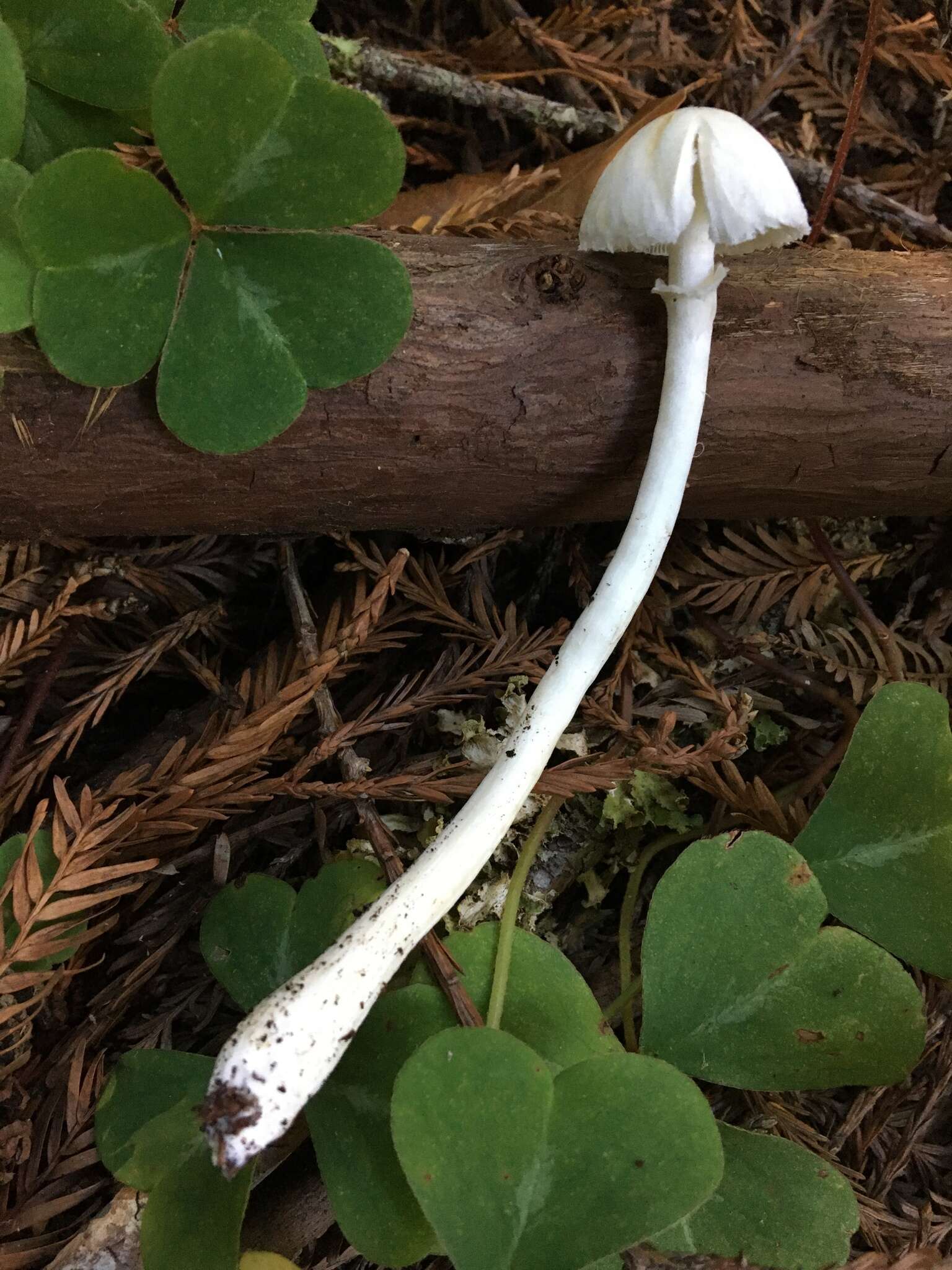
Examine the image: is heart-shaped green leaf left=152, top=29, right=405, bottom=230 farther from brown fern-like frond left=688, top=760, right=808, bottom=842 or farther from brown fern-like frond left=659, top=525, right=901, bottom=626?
brown fern-like frond left=688, top=760, right=808, bottom=842

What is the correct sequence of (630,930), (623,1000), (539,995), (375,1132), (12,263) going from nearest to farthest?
(12,263)
(375,1132)
(539,995)
(623,1000)
(630,930)

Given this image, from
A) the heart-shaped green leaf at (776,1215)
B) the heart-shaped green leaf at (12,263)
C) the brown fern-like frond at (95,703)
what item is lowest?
the heart-shaped green leaf at (776,1215)

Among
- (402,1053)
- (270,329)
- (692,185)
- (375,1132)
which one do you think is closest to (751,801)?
(402,1053)

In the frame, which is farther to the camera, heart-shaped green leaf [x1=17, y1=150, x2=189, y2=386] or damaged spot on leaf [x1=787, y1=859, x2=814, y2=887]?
damaged spot on leaf [x1=787, y1=859, x2=814, y2=887]

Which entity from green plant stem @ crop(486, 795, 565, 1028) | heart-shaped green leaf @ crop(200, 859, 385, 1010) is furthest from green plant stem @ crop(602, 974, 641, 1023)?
heart-shaped green leaf @ crop(200, 859, 385, 1010)

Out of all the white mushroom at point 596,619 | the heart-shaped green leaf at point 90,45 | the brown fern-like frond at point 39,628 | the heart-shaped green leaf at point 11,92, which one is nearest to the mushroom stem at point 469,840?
the white mushroom at point 596,619

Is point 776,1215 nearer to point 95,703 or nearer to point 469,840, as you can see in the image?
point 469,840

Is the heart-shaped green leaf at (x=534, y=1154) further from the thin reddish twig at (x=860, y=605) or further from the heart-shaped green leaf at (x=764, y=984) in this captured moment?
the thin reddish twig at (x=860, y=605)
